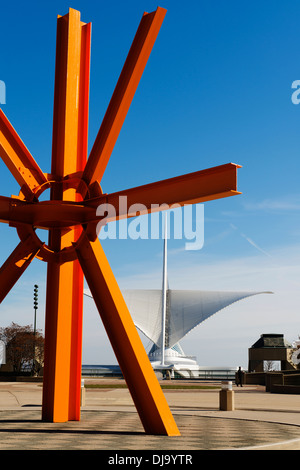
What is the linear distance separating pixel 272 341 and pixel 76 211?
6061cm

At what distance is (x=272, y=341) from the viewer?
70312mm

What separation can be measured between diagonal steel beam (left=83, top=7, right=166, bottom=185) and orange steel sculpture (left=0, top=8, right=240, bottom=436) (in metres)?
0.02

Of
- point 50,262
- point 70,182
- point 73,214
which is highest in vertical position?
point 70,182

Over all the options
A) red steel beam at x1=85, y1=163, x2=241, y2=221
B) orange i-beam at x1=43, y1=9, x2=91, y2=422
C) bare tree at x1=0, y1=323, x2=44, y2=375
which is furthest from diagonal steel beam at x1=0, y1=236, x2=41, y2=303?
bare tree at x1=0, y1=323, x2=44, y2=375

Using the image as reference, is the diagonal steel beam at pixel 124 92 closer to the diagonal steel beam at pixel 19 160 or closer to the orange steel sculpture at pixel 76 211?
the orange steel sculpture at pixel 76 211

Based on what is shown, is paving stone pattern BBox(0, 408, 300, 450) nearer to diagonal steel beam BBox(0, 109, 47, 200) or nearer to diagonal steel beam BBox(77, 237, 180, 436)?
diagonal steel beam BBox(77, 237, 180, 436)

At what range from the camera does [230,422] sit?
15.9m

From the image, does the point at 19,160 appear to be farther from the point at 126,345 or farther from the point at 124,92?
the point at 126,345

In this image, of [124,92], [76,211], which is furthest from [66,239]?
[124,92]

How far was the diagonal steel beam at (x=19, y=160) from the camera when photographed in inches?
529

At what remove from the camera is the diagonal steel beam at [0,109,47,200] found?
13438 mm
